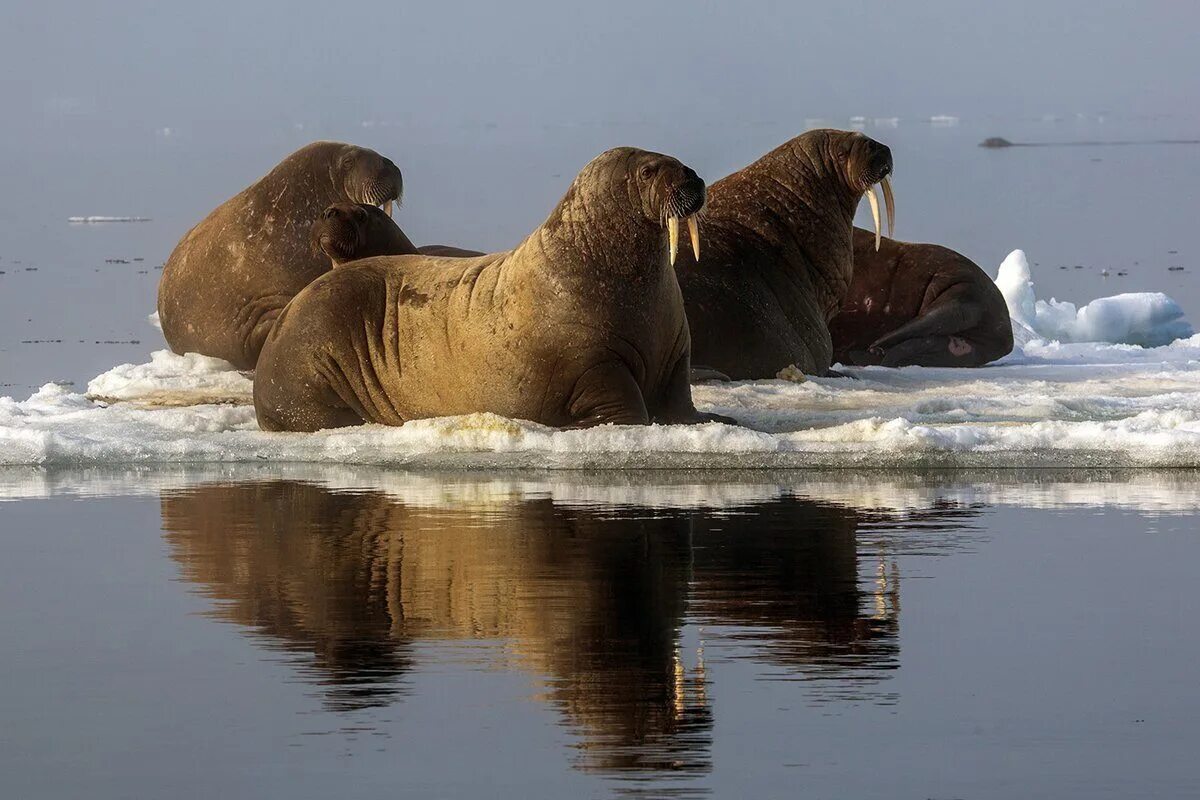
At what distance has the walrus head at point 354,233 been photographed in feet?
35.1

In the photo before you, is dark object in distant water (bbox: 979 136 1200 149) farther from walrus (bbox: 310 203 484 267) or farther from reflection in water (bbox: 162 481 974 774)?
reflection in water (bbox: 162 481 974 774)

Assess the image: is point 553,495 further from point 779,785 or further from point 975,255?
point 975,255

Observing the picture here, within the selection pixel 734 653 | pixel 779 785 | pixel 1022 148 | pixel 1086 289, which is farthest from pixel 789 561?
pixel 1022 148

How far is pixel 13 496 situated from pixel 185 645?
2883 millimetres

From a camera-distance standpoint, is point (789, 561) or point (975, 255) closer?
point (789, 561)

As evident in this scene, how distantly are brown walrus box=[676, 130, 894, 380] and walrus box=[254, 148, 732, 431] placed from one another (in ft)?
6.15

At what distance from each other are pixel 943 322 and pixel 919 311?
1.24ft

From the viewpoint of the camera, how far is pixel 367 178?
1233 cm

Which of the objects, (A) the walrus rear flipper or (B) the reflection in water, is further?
(A) the walrus rear flipper

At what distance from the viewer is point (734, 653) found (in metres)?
5.20

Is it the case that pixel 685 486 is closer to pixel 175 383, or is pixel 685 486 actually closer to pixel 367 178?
pixel 175 383

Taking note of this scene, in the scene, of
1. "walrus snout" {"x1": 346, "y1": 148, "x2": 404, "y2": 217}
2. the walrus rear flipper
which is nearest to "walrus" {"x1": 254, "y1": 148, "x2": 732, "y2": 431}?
"walrus snout" {"x1": 346, "y1": 148, "x2": 404, "y2": 217}

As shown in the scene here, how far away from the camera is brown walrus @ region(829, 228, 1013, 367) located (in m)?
13.5

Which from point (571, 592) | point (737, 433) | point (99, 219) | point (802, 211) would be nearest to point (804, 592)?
point (571, 592)
